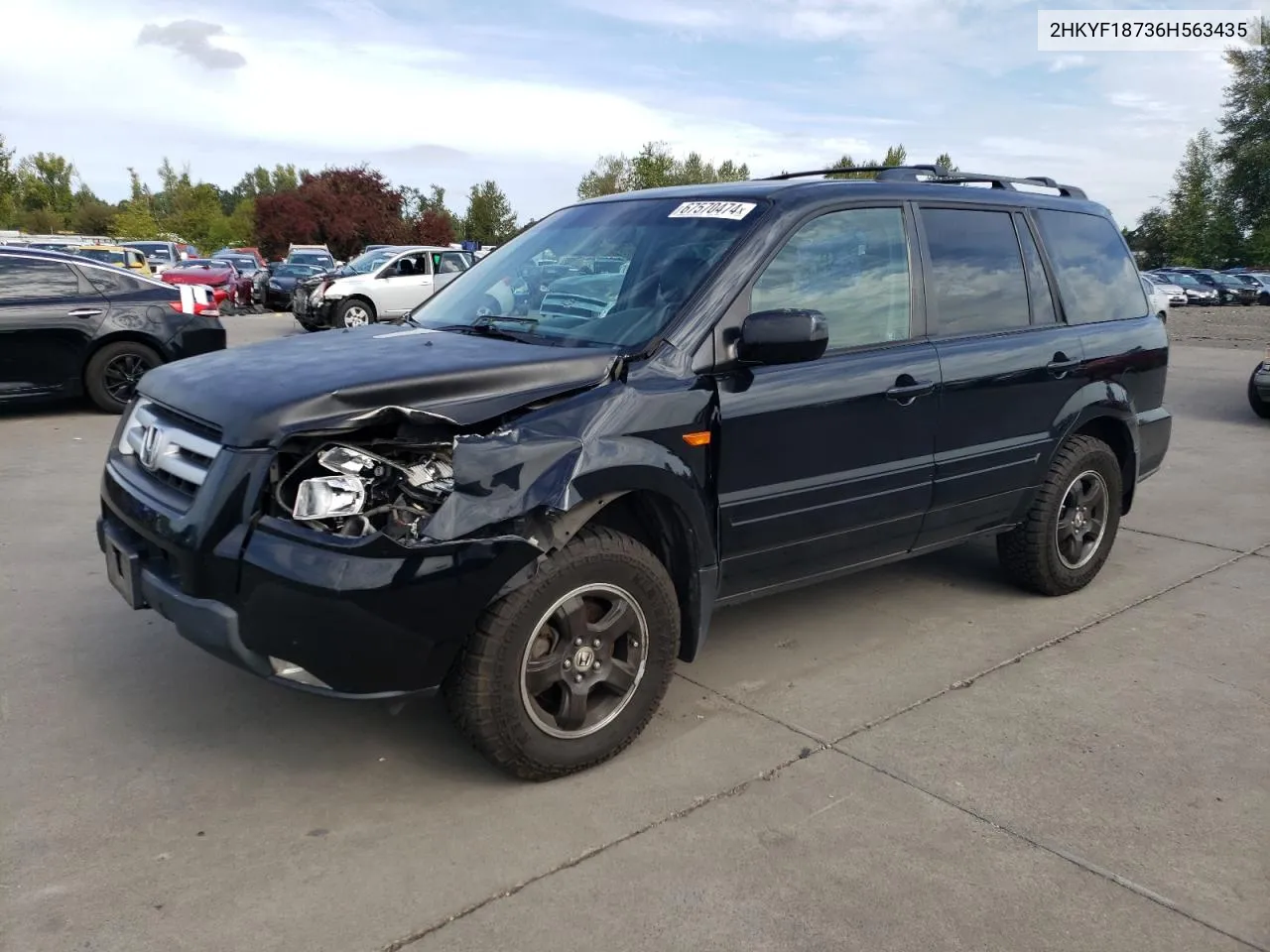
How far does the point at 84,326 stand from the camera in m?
9.46

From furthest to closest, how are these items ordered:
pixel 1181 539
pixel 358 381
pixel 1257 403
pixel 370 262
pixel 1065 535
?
1. pixel 370 262
2. pixel 1257 403
3. pixel 1181 539
4. pixel 1065 535
5. pixel 358 381

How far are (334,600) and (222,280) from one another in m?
26.4

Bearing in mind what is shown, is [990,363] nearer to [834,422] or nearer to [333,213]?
[834,422]

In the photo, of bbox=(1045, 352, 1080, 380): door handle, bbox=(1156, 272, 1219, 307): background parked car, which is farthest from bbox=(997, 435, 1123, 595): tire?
bbox=(1156, 272, 1219, 307): background parked car

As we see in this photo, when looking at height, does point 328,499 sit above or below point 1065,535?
above

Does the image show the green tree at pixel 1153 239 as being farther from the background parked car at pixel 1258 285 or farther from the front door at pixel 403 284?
the front door at pixel 403 284

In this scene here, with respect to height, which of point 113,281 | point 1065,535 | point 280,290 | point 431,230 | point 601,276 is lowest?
point 1065,535

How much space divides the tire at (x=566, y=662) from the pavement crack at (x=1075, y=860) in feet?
2.52

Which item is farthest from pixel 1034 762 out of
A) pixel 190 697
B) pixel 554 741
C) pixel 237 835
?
pixel 190 697

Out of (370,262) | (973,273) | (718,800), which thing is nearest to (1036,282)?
(973,273)

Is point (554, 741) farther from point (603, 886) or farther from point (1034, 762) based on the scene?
point (1034, 762)

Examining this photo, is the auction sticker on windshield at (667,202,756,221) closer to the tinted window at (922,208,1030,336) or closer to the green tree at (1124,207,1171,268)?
the tinted window at (922,208,1030,336)

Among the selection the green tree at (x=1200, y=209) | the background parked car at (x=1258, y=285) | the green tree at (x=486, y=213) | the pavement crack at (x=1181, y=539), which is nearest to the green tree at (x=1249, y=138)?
the green tree at (x=1200, y=209)

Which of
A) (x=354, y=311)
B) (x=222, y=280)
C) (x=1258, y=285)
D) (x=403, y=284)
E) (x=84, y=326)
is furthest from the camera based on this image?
(x=1258, y=285)
